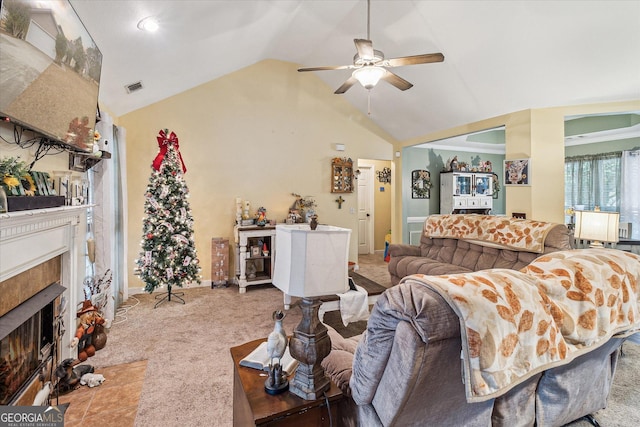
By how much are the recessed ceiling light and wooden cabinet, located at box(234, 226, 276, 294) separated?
2.63 metres

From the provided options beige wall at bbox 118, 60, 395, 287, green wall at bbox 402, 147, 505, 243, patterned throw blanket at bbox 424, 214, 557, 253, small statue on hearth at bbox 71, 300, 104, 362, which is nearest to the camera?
small statue on hearth at bbox 71, 300, 104, 362

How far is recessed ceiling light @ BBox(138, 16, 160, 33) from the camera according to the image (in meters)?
2.52

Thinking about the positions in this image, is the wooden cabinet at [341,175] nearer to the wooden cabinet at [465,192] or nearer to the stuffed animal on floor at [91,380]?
the wooden cabinet at [465,192]

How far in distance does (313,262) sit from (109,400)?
6.41 feet

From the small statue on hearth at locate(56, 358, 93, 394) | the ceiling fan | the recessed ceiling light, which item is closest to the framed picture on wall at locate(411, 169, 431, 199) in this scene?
the ceiling fan

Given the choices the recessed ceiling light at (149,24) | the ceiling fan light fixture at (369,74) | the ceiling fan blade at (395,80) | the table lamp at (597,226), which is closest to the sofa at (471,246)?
the table lamp at (597,226)

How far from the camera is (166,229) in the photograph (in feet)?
12.5

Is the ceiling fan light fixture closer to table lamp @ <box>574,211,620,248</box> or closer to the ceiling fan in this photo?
the ceiling fan

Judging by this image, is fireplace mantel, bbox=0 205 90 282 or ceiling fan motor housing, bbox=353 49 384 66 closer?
fireplace mantel, bbox=0 205 90 282

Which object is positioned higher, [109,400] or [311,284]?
[311,284]

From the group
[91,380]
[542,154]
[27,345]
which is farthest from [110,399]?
[542,154]

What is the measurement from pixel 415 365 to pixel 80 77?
258 centimetres

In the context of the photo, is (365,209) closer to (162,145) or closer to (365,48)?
(162,145)

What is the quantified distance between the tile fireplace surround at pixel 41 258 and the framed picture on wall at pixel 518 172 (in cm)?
478
